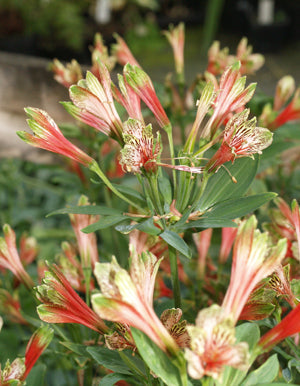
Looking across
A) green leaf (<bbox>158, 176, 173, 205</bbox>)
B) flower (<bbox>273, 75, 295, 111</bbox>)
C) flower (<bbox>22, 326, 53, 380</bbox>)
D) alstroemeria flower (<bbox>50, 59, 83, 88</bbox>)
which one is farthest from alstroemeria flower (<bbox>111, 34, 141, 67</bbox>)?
flower (<bbox>22, 326, 53, 380</bbox>)

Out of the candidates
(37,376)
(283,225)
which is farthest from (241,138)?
(37,376)

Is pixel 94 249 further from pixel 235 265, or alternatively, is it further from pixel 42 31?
pixel 42 31

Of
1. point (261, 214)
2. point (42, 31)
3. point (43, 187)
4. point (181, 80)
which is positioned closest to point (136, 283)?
point (261, 214)

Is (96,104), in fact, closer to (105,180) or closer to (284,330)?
(105,180)

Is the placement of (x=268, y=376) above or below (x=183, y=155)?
below

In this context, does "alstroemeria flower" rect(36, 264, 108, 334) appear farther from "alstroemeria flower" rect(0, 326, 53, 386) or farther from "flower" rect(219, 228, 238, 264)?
"flower" rect(219, 228, 238, 264)
